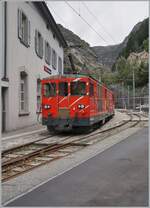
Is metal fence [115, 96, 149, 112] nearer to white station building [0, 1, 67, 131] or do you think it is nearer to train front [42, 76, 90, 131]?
white station building [0, 1, 67, 131]

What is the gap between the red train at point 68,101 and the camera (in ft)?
64.4

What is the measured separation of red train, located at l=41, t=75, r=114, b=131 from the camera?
1964cm

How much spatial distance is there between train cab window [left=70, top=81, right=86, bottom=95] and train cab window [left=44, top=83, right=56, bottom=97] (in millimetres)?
928

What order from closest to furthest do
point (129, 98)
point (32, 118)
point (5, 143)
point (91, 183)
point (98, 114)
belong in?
1. point (91, 183)
2. point (5, 143)
3. point (98, 114)
4. point (32, 118)
5. point (129, 98)

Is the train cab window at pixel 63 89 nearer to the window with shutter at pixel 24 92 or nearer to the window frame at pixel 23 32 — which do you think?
the window frame at pixel 23 32

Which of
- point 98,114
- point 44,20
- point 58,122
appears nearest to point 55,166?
point 58,122

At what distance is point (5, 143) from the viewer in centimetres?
1620

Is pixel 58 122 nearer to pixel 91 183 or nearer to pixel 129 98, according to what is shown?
pixel 91 183

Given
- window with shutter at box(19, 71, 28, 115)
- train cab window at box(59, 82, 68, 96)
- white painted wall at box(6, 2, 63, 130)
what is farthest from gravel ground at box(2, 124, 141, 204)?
window with shutter at box(19, 71, 28, 115)

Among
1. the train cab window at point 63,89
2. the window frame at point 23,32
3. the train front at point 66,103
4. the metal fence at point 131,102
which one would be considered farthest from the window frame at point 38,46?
the metal fence at point 131,102

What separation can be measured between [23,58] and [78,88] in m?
6.08

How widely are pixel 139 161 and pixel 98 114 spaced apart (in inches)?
457

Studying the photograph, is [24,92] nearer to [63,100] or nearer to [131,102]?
[63,100]

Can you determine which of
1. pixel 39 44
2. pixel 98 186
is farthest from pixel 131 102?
pixel 98 186
